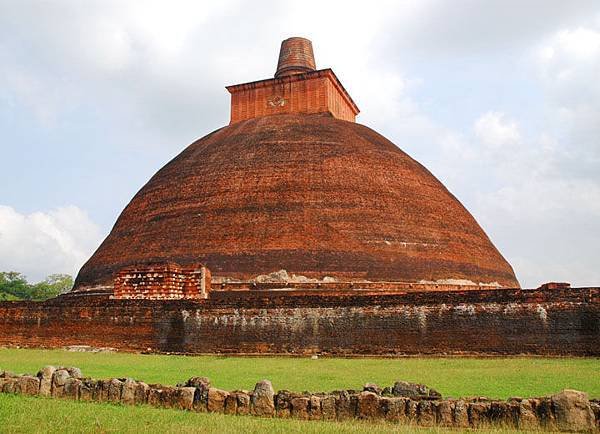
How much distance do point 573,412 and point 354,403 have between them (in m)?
1.62

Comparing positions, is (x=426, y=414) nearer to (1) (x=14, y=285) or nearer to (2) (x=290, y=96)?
(2) (x=290, y=96)

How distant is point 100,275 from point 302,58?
10246 millimetres

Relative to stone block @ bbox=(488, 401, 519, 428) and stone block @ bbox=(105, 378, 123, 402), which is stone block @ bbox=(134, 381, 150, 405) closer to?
stone block @ bbox=(105, 378, 123, 402)

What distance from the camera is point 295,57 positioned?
22.0 meters

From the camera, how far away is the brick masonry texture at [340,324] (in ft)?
35.1

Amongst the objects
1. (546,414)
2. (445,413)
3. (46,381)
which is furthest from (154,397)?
(546,414)

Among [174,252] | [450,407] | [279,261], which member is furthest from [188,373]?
[174,252]

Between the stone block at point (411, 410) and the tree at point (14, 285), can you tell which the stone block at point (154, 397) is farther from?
the tree at point (14, 285)

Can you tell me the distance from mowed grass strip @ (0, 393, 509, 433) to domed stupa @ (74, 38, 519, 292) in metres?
9.64

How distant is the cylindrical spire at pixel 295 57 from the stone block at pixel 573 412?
18043 mm

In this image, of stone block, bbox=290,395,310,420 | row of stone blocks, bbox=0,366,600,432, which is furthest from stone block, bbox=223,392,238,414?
stone block, bbox=290,395,310,420

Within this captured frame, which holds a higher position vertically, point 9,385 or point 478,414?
point 9,385

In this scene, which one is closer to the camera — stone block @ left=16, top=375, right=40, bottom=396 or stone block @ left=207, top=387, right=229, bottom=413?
stone block @ left=207, top=387, right=229, bottom=413

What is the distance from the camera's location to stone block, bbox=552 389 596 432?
15.1 feet
